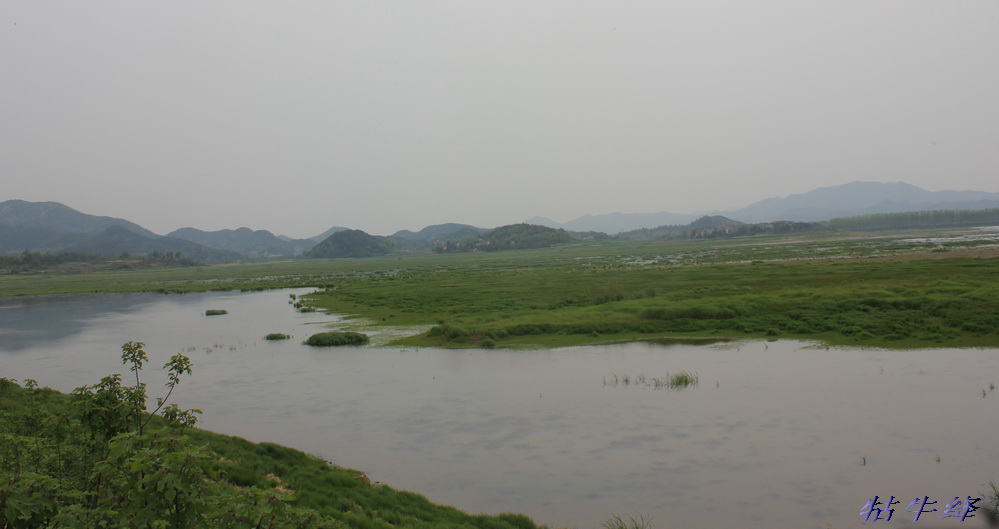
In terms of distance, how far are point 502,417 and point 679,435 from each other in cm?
498

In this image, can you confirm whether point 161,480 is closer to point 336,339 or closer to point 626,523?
point 626,523

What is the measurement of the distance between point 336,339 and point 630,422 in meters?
18.7

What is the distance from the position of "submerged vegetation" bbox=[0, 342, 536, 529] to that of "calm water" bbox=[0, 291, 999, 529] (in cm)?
132

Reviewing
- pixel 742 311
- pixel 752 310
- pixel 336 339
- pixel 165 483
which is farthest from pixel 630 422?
pixel 336 339

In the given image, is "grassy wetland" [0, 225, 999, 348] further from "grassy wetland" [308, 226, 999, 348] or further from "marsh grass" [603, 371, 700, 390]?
"marsh grass" [603, 371, 700, 390]

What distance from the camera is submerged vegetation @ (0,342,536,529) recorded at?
469cm

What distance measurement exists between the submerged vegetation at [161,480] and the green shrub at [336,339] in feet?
48.5

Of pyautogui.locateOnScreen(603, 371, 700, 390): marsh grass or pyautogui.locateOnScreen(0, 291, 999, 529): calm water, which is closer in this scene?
pyautogui.locateOnScreen(0, 291, 999, 529): calm water

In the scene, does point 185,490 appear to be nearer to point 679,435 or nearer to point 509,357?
point 679,435

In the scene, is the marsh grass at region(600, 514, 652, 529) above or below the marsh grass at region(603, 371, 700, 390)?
below

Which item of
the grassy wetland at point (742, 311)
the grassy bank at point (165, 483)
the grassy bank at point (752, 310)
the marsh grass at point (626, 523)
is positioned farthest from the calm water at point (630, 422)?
the grassy bank at point (752, 310)

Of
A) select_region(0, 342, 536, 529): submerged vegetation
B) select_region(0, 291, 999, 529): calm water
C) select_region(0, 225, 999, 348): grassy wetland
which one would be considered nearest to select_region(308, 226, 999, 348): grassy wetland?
select_region(0, 225, 999, 348): grassy wetland

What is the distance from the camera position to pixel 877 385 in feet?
57.1

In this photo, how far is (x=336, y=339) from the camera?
1167 inches
